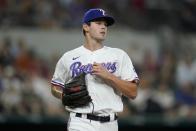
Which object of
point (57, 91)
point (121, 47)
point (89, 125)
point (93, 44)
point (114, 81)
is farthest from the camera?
point (121, 47)

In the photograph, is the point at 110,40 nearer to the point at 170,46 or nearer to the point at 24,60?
the point at 170,46

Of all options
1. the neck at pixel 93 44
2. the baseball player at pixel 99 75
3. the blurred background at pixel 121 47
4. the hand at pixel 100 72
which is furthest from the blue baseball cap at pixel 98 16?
the blurred background at pixel 121 47

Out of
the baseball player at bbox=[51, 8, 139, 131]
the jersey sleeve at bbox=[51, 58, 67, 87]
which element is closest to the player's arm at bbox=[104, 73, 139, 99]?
the baseball player at bbox=[51, 8, 139, 131]

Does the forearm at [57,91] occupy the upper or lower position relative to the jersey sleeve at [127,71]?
lower

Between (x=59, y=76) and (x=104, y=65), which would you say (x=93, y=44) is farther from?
(x=59, y=76)

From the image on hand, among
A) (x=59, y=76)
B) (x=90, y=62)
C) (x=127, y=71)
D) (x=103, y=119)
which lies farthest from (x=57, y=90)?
(x=127, y=71)

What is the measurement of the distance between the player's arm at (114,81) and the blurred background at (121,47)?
377 cm

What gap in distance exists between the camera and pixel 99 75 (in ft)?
16.9

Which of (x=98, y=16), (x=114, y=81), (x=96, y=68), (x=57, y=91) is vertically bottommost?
(x=57, y=91)

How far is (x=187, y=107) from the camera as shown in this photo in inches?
395

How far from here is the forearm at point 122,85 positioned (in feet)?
16.7

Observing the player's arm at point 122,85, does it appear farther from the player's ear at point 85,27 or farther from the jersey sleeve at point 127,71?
the player's ear at point 85,27

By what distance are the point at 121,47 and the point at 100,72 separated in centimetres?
664

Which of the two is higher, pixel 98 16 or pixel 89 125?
pixel 98 16
